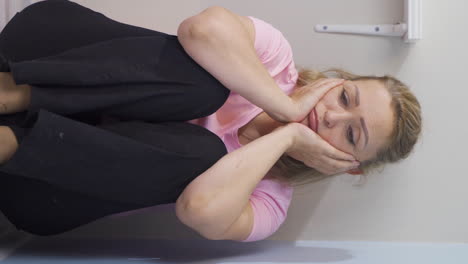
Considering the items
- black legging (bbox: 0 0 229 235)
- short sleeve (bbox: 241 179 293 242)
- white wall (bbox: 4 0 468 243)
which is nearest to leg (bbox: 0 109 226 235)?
black legging (bbox: 0 0 229 235)

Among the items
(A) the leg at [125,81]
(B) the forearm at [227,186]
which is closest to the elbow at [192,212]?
(B) the forearm at [227,186]

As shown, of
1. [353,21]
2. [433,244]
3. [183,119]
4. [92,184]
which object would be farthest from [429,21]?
[92,184]

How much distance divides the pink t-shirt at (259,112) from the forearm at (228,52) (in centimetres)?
11

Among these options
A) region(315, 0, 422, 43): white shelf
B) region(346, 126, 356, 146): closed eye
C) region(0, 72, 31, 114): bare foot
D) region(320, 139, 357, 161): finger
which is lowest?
region(320, 139, 357, 161): finger

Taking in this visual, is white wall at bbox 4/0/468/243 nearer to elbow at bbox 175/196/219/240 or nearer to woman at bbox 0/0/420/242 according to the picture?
woman at bbox 0/0/420/242

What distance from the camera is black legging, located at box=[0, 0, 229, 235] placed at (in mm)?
804

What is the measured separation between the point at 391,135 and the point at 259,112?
278mm

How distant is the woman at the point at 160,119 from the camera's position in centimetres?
82

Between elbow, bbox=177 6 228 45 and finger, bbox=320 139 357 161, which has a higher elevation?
elbow, bbox=177 6 228 45

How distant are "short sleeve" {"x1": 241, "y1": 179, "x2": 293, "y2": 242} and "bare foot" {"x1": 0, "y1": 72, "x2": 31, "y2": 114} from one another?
1.66 ft

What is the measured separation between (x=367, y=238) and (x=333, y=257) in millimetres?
210

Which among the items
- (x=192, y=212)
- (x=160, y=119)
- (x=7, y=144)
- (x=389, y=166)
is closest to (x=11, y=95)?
(x=7, y=144)

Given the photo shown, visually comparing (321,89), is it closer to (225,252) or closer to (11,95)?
(225,252)

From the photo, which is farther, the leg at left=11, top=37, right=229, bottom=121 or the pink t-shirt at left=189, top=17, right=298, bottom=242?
the pink t-shirt at left=189, top=17, right=298, bottom=242
